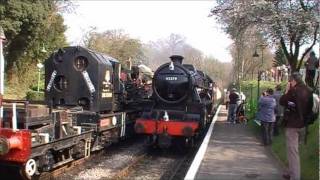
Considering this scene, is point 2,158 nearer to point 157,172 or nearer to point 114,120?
point 157,172

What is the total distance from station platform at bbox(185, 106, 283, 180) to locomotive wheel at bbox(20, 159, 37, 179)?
2957mm

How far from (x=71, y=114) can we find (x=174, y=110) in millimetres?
4394

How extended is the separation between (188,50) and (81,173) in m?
74.1

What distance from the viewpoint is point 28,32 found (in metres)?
41.5

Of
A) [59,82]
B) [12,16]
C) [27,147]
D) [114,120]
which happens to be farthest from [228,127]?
[12,16]

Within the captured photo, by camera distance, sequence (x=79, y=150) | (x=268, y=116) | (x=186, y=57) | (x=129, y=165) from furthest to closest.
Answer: (x=186, y=57), (x=268, y=116), (x=129, y=165), (x=79, y=150)

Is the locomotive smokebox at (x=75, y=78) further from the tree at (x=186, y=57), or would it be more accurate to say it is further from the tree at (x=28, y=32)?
the tree at (x=186, y=57)

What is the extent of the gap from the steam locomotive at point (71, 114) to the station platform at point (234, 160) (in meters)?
2.83

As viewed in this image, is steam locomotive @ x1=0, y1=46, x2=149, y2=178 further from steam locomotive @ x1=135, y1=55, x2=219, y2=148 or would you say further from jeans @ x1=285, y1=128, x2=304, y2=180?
jeans @ x1=285, y1=128, x2=304, y2=180

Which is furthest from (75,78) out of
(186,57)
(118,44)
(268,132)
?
(186,57)

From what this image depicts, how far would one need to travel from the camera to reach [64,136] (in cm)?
1114

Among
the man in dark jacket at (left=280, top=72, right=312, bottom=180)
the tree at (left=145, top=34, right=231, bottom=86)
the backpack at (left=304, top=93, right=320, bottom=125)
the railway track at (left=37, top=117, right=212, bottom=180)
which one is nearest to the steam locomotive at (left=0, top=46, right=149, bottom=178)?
the railway track at (left=37, top=117, right=212, bottom=180)

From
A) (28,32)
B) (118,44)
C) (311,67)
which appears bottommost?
(311,67)

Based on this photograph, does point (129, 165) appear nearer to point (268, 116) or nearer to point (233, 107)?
point (268, 116)
